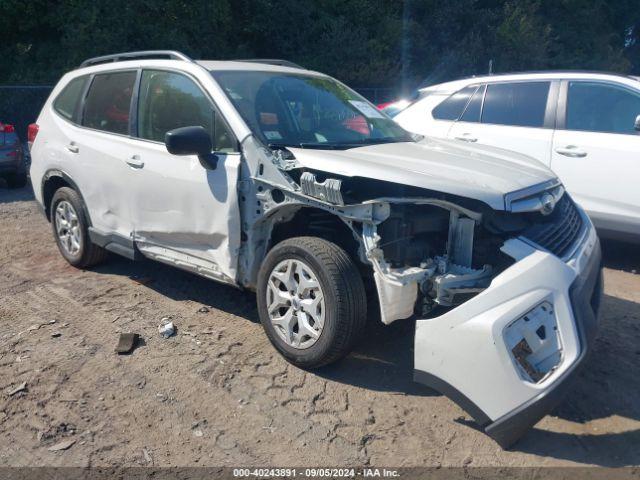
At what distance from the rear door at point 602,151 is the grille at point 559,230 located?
1.88 metres

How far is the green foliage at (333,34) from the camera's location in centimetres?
1670

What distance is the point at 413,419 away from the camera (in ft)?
10.7

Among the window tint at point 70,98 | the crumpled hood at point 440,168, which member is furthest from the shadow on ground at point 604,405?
the window tint at point 70,98

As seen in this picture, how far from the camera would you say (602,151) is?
5590 millimetres

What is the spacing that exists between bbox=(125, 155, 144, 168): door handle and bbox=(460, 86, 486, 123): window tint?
366 centimetres

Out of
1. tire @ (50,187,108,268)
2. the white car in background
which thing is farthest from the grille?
tire @ (50,187,108,268)

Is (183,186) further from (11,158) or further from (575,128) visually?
(11,158)

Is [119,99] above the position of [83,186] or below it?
above

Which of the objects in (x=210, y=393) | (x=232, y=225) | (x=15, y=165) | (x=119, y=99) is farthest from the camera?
(x=15, y=165)

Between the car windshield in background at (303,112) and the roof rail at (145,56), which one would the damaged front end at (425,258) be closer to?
the car windshield in background at (303,112)

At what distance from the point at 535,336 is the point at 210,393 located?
71.4 inches

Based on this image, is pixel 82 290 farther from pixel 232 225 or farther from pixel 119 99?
pixel 232 225

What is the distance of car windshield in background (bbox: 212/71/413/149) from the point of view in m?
4.02

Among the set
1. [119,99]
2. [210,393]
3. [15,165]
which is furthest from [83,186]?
[15,165]
